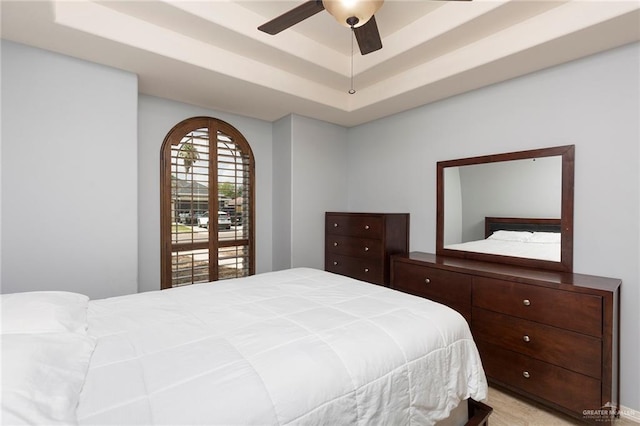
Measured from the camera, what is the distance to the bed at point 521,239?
90.4 inches

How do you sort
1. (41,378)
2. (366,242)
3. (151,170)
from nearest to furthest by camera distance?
1. (41,378)
2. (151,170)
3. (366,242)

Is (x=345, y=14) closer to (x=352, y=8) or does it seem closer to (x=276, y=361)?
(x=352, y=8)

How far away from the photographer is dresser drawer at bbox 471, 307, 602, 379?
1761mm

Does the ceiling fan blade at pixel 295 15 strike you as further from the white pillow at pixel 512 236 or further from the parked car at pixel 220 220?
the white pillow at pixel 512 236

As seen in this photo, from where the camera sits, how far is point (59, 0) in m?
1.81

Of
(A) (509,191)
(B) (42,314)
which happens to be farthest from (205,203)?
(A) (509,191)

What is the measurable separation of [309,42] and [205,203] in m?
1.94

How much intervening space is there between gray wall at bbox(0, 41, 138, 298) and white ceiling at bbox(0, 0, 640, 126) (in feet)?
0.63

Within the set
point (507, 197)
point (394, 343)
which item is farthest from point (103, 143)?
point (507, 197)

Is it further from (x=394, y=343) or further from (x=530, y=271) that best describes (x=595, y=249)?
(x=394, y=343)

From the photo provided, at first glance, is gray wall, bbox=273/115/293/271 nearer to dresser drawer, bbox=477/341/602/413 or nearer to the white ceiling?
the white ceiling

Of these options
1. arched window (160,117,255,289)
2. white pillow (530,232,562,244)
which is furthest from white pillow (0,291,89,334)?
white pillow (530,232,562,244)

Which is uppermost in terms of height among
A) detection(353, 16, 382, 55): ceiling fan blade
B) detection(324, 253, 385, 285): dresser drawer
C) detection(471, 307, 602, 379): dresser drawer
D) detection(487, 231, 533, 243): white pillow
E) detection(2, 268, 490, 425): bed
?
detection(353, 16, 382, 55): ceiling fan blade

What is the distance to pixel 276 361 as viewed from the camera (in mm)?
1045
